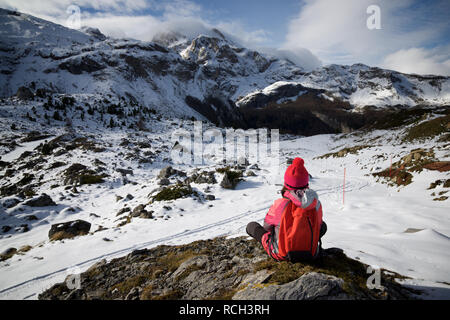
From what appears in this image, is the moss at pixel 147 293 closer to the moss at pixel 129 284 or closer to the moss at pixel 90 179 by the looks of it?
the moss at pixel 129 284

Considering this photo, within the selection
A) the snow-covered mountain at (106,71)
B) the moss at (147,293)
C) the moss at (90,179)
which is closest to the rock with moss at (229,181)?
the moss at (147,293)

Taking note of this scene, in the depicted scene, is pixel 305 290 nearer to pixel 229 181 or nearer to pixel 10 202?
pixel 229 181

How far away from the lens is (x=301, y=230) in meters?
2.90

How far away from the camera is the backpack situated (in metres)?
2.89

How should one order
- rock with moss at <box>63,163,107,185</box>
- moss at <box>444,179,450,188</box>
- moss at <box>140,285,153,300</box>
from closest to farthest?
moss at <box>140,285,153,300</box> → moss at <box>444,179,450,188</box> → rock with moss at <box>63,163,107,185</box>

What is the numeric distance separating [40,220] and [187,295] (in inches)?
486

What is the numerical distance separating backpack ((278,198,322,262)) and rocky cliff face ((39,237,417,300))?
200 millimetres

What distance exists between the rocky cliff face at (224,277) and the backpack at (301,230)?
200 millimetres

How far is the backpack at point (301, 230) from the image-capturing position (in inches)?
114

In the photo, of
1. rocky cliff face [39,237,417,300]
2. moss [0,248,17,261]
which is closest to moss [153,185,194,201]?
rocky cliff face [39,237,417,300]

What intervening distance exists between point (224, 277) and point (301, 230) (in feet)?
5.22

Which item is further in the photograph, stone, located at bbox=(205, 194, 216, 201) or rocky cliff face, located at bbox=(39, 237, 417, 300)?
stone, located at bbox=(205, 194, 216, 201)

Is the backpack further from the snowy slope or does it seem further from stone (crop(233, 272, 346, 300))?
the snowy slope
